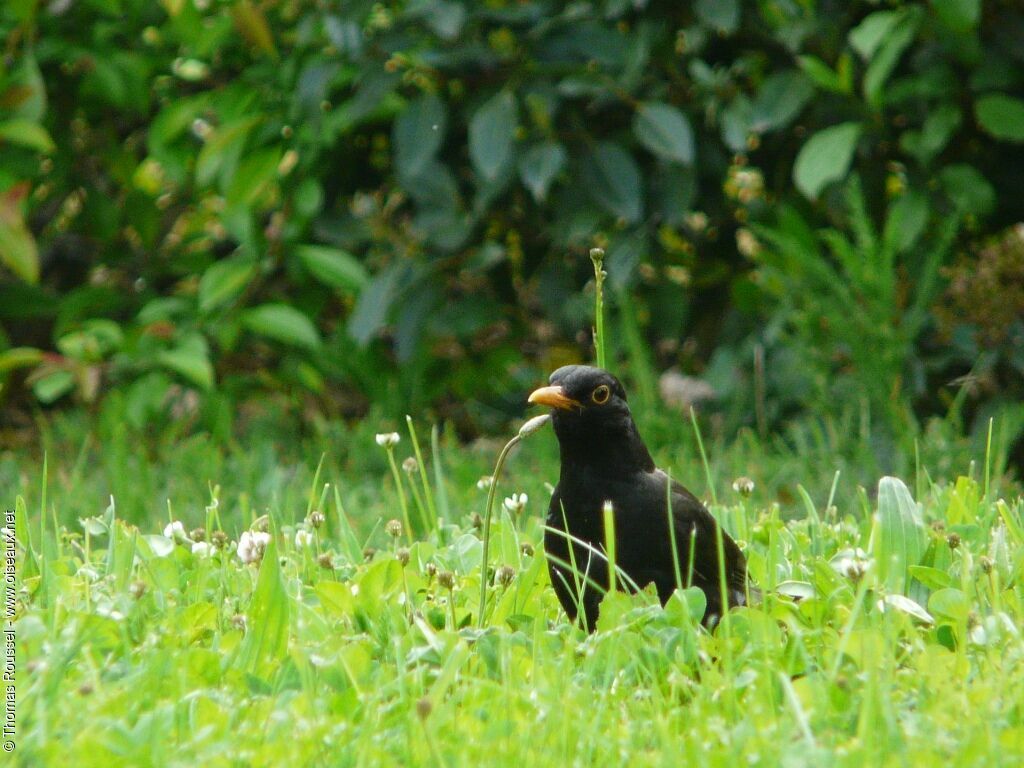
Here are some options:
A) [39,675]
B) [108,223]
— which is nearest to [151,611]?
[39,675]

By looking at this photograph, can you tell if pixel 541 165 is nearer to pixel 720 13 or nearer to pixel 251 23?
pixel 720 13

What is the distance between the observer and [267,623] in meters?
2.80

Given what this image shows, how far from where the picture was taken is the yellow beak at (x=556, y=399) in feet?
10.2

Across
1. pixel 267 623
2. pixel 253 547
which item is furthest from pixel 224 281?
pixel 267 623

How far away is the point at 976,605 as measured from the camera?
2975 millimetres

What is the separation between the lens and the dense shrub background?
16.7 ft

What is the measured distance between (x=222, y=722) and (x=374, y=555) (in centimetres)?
124

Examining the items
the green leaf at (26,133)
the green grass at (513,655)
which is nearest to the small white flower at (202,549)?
the green grass at (513,655)

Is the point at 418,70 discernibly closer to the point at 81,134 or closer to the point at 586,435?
the point at 81,134

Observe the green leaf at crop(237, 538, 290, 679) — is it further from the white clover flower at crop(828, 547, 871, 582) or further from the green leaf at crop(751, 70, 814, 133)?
the green leaf at crop(751, 70, 814, 133)

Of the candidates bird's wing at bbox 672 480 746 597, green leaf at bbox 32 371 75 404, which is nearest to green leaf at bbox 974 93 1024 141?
bird's wing at bbox 672 480 746 597

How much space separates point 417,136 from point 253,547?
2.39 metres

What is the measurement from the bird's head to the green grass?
0.31 m

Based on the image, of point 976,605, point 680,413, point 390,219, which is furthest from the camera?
point 390,219
